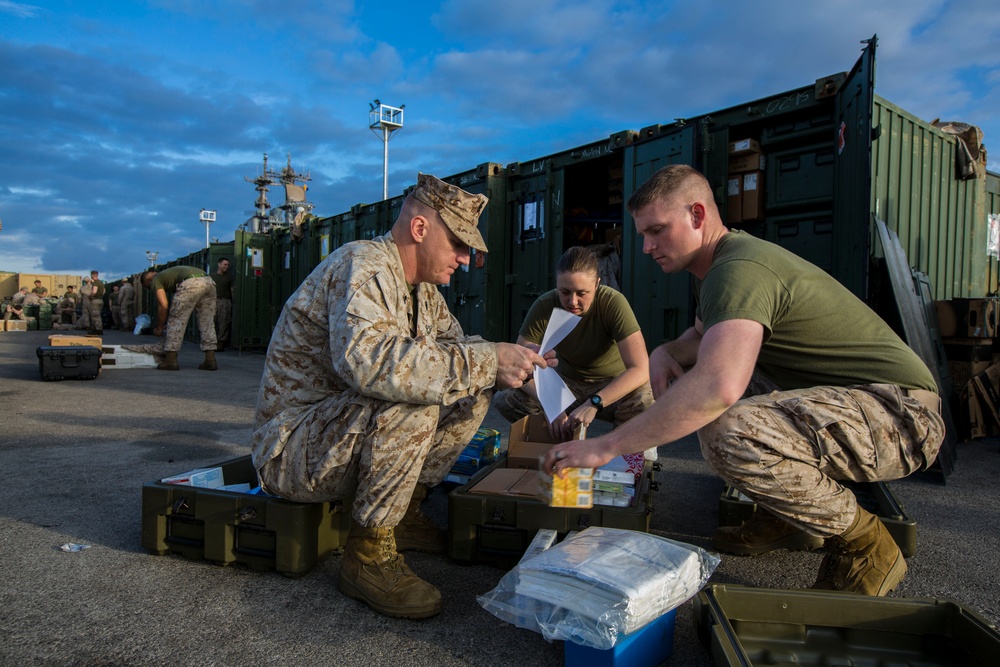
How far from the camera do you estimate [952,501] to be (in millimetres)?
3445

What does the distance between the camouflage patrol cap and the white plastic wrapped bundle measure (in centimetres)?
111

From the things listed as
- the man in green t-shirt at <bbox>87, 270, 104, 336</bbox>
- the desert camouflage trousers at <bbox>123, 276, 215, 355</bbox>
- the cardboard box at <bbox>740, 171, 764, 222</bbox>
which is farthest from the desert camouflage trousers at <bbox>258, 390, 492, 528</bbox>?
the man in green t-shirt at <bbox>87, 270, 104, 336</bbox>

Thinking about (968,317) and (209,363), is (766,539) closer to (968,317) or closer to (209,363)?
(968,317)

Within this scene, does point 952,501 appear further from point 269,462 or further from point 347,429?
point 269,462

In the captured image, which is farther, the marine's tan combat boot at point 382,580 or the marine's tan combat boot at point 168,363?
the marine's tan combat boot at point 168,363

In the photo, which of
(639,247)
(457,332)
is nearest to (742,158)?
(639,247)

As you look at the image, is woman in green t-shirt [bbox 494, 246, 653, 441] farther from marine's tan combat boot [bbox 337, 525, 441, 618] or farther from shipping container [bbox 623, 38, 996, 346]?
shipping container [bbox 623, 38, 996, 346]

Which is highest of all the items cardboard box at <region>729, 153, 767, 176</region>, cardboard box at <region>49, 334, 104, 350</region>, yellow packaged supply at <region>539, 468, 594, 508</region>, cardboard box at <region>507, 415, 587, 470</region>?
cardboard box at <region>729, 153, 767, 176</region>

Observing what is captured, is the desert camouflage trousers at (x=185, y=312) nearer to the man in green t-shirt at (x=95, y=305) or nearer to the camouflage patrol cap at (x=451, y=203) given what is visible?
the camouflage patrol cap at (x=451, y=203)

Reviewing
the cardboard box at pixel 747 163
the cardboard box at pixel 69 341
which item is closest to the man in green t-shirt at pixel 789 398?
the cardboard box at pixel 747 163

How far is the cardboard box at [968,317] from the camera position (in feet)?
17.1

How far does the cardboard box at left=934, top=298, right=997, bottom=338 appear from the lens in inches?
205

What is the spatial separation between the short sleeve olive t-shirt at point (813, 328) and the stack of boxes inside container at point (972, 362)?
3795mm

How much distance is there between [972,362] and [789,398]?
450cm
